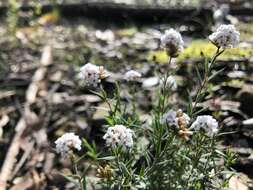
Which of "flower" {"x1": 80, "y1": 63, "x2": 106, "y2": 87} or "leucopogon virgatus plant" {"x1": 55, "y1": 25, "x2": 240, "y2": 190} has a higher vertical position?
"flower" {"x1": 80, "y1": 63, "x2": 106, "y2": 87}

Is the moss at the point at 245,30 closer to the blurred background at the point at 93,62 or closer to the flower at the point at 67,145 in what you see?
the blurred background at the point at 93,62

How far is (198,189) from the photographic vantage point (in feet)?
9.38

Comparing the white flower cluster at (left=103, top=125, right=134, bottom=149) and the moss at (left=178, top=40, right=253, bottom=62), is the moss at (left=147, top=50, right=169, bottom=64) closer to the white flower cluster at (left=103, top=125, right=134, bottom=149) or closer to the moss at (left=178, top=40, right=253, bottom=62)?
the moss at (left=178, top=40, right=253, bottom=62)

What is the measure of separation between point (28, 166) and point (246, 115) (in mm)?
1568

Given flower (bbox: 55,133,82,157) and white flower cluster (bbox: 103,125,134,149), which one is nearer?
white flower cluster (bbox: 103,125,134,149)

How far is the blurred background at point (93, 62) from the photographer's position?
3.86 m

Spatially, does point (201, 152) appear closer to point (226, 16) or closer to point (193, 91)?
point (193, 91)

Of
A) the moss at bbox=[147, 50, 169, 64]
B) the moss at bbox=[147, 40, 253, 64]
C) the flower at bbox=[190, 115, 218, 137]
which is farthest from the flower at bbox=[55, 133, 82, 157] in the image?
the moss at bbox=[147, 50, 169, 64]

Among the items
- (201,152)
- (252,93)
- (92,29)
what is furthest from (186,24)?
(201,152)

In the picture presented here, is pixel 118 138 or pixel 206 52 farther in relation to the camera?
pixel 206 52

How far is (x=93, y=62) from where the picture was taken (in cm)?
525

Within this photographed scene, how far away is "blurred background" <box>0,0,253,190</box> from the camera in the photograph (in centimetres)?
386

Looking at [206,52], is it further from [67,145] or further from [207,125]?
[67,145]

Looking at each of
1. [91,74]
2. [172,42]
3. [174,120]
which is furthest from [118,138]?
[172,42]
